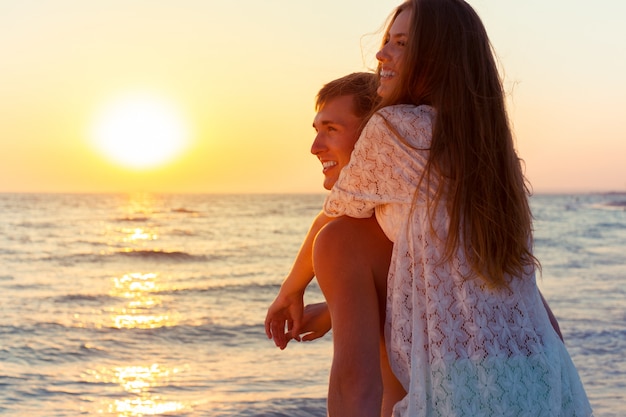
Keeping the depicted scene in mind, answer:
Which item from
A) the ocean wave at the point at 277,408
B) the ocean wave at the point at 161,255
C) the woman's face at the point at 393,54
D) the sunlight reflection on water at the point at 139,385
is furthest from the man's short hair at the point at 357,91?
the ocean wave at the point at 161,255

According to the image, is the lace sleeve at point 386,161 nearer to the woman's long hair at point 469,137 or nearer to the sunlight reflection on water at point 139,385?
the woman's long hair at point 469,137

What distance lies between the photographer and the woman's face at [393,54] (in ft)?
7.98

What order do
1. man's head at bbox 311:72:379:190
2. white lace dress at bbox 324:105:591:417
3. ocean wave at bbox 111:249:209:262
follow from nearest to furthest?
1. white lace dress at bbox 324:105:591:417
2. man's head at bbox 311:72:379:190
3. ocean wave at bbox 111:249:209:262

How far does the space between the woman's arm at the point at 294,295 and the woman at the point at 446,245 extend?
1.06ft

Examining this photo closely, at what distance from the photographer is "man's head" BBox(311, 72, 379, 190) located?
2.72m

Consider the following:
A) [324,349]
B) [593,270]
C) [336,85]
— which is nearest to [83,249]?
[593,270]

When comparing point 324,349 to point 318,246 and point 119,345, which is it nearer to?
point 119,345

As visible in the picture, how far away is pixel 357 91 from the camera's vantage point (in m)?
2.75

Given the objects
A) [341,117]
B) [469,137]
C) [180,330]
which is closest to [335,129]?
[341,117]

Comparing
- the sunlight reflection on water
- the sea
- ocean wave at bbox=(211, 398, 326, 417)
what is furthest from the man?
the sunlight reflection on water

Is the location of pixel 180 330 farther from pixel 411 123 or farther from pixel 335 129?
pixel 411 123

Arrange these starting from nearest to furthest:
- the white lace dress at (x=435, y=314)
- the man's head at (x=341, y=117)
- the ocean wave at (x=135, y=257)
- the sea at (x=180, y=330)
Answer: the white lace dress at (x=435, y=314) < the man's head at (x=341, y=117) < the sea at (x=180, y=330) < the ocean wave at (x=135, y=257)

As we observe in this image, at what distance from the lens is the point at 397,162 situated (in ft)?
7.70

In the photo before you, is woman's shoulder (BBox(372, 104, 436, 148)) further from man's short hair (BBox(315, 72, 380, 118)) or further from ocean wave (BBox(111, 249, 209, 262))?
ocean wave (BBox(111, 249, 209, 262))
